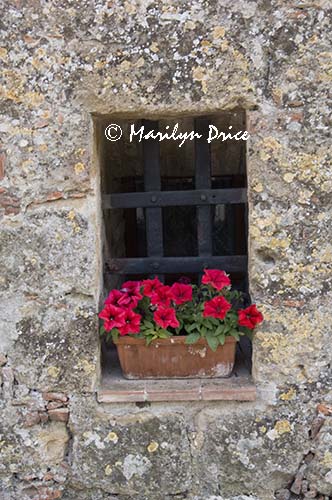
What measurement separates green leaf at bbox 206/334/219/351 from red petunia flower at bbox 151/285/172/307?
20 centimetres

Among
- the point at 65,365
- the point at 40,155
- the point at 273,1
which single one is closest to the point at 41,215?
the point at 40,155

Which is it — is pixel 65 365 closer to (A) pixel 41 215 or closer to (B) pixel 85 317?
(B) pixel 85 317

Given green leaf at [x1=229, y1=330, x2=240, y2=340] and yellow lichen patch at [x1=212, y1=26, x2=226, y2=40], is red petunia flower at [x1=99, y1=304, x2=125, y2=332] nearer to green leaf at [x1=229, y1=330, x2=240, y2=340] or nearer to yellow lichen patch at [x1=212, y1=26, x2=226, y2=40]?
green leaf at [x1=229, y1=330, x2=240, y2=340]

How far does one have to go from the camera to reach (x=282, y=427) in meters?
2.27

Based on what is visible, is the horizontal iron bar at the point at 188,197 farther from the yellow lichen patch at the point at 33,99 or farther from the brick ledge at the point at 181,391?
the brick ledge at the point at 181,391

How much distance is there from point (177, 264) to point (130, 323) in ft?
1.37

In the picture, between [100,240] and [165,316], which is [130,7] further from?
[165,316]

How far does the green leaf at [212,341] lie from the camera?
2.21 m

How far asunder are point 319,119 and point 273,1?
454 millimetres

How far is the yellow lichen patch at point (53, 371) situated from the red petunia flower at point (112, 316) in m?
0.29

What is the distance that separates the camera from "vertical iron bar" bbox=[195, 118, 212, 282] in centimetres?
246

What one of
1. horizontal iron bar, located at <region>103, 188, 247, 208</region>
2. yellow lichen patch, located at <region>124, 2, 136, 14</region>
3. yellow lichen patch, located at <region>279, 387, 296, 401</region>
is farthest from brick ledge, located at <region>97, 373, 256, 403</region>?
yellow lichen patch, located at <region>124, 2, 136, 14</region>

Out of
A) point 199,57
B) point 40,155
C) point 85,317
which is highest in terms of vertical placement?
point 199,57

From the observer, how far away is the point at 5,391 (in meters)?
2.30
